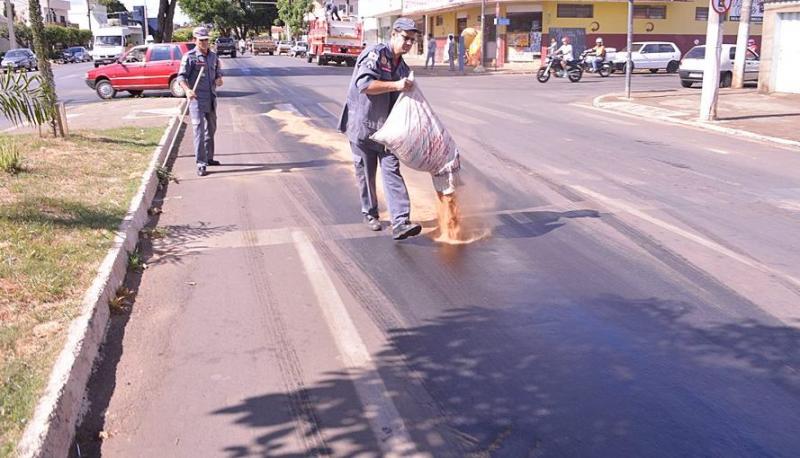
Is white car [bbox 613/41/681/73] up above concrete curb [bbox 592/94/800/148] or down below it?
above

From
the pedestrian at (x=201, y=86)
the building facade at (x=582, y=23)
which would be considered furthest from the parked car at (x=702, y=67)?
the pedestrian at (x=201, y=86)

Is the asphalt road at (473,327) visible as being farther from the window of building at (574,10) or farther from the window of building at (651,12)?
the window of building at (651,12)

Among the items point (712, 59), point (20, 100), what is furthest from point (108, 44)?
A: point (20, 100)

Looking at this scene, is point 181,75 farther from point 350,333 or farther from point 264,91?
point 264,91

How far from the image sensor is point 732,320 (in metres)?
4.71

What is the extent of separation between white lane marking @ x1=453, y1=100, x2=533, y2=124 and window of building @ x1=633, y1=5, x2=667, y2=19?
2791 centimetres

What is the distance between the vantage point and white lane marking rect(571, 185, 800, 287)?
5684 millimetres

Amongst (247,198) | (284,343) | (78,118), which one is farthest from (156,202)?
(78,118)

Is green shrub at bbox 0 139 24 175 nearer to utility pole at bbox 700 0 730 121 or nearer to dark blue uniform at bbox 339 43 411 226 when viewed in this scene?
dark blue uniform at bbox 339 43 411 226

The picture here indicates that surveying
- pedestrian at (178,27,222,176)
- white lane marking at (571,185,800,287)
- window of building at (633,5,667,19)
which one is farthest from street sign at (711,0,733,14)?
window of building at (633,5,667,19)

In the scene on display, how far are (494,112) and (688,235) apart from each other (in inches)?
435

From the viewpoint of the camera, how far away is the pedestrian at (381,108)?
20.3 ft

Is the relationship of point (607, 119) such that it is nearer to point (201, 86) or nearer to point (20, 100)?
point (201, 86)

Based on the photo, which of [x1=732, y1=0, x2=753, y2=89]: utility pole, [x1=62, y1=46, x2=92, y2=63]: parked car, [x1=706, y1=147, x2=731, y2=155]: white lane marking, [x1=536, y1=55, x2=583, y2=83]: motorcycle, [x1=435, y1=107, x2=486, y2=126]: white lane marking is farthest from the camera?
[x1=62, y1=46, x2=92, y2=63]: parked car
